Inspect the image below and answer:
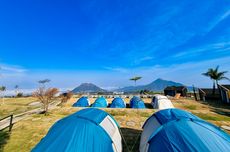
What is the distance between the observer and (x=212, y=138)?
5.52 m

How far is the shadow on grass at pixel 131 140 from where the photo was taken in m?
9.42

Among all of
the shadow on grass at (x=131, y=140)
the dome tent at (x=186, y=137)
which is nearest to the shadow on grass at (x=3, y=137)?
the shadow on grass at (x=131, y=140)

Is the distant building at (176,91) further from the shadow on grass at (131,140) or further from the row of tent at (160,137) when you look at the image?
the row of tent at (160,137)

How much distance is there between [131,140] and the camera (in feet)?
35.0

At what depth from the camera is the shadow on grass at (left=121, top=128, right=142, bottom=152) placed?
30.9 feet

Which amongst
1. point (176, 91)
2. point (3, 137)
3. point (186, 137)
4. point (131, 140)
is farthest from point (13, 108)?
point (176, 91)

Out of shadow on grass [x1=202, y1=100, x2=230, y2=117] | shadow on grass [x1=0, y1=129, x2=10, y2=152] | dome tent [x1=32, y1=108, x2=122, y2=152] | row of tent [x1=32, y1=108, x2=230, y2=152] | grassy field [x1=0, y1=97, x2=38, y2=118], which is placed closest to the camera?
row of tent [x1=32, y1=108, x2=230, y2=152]

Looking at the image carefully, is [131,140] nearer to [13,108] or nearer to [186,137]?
[186,137]

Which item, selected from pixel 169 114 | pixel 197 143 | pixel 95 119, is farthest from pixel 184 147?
pixel 95 119

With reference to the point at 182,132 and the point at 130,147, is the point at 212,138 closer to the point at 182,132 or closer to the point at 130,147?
the point at 182,132

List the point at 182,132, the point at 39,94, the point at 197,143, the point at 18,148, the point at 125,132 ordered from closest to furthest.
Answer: the point at 197,143 → the point at 182,132 → the point at 18,148 → the point at 125,132 → the point at 39,94

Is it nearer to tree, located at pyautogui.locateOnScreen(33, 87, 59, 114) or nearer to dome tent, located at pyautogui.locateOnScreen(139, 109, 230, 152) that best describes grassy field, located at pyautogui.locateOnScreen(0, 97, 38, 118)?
tree, located at pyautogui.locateOnScreen(33, 87, 59, 114)

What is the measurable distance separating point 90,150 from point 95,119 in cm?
173

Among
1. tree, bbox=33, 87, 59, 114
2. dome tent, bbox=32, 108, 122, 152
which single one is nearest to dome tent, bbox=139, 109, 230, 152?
dome tent, bbox=32, 108, 122, 152
